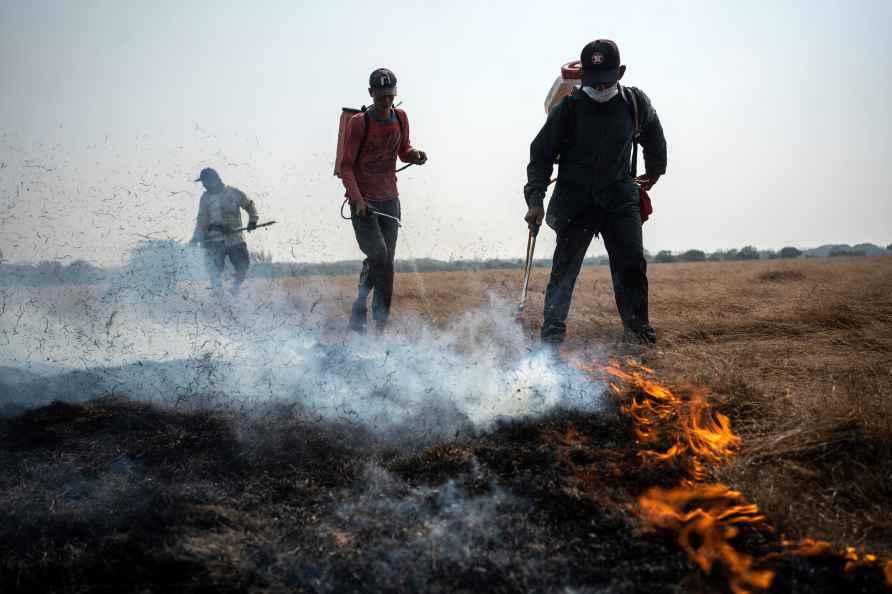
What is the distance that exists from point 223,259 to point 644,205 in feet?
19.2

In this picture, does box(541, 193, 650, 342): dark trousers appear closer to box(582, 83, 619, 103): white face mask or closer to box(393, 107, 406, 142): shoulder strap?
box(582, 83, 619, 103): white face mask

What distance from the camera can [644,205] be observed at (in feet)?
16.6

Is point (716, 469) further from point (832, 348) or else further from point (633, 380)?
point (832, 348)

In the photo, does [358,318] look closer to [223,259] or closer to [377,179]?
[377,179]

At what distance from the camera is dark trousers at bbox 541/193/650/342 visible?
15.7 feet

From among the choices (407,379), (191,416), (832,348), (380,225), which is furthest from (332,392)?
(832,348)

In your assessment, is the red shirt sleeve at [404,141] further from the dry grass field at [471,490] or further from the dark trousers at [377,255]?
the dry grass field at [471,490]

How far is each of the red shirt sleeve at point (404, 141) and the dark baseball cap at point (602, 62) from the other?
74.2 inches

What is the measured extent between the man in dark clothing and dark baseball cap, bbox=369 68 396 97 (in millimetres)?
1444

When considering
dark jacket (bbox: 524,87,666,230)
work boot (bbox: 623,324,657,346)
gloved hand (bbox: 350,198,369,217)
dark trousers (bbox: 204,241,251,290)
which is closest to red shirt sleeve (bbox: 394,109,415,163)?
gloved hand (bbox: 350,198,369,217)

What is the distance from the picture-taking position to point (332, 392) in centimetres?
404

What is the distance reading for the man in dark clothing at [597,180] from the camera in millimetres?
4711

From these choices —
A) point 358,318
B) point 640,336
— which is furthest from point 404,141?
point 640,336

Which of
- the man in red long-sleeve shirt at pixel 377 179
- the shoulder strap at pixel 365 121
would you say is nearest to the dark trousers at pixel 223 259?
the man in red long-sleeve shirt at pixel 377 179
